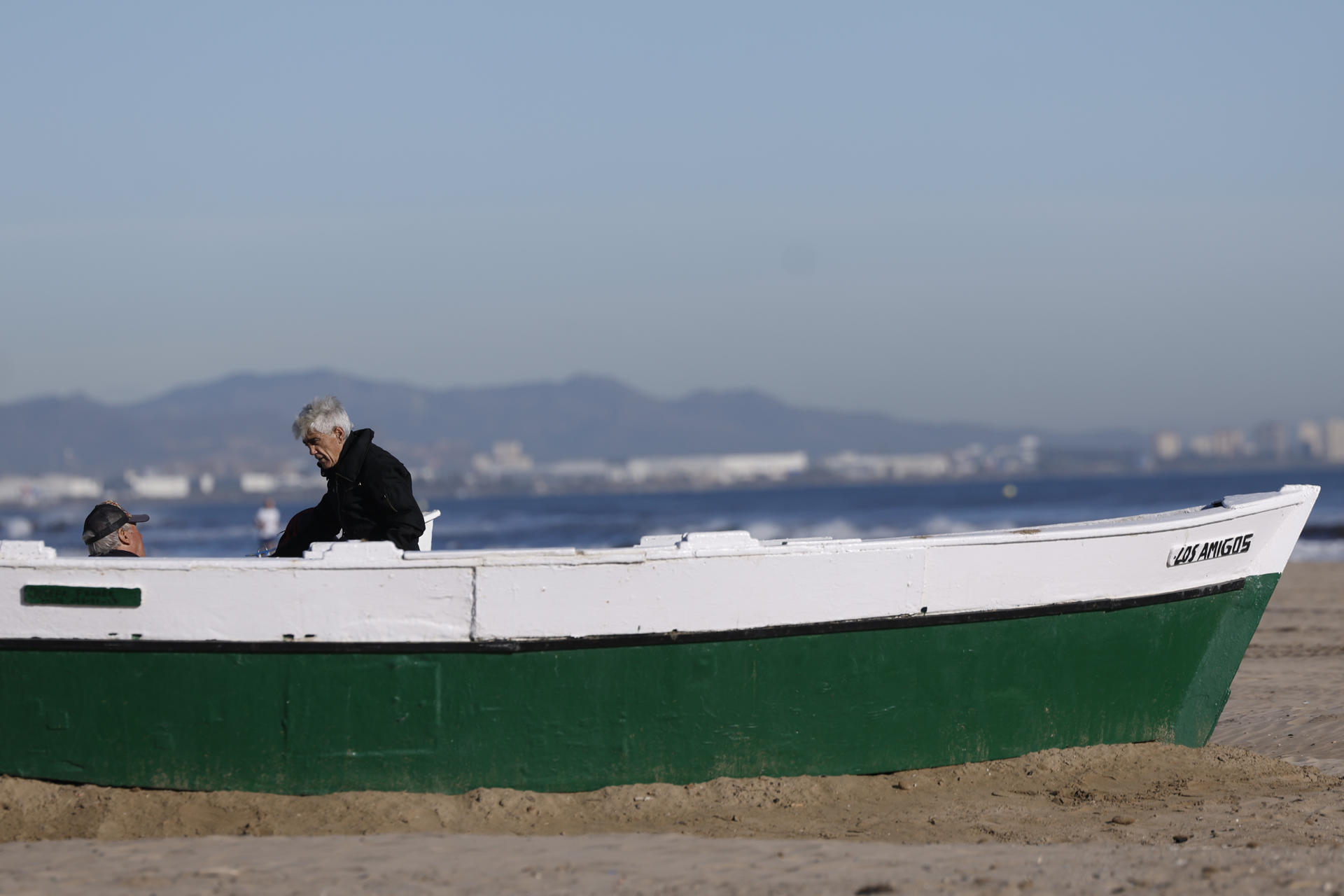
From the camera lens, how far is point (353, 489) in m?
5.49

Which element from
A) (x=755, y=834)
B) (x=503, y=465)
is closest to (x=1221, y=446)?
(x=503, y=465)

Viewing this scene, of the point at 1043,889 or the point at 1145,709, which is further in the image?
the point at 1145,709

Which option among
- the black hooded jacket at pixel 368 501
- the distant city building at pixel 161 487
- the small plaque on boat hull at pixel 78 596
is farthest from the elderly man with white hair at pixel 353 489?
the distant city building at pixel 161 487

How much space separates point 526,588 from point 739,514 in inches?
2661

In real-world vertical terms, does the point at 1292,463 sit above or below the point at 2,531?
above

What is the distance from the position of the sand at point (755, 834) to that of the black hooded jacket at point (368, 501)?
1.07m

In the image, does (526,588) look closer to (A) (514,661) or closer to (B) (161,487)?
(A) (514,661)

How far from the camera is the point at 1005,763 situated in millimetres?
5863

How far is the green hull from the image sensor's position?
5129mm

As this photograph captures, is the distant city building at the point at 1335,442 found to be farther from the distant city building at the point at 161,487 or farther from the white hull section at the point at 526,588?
the white hull section at the point at 526,588

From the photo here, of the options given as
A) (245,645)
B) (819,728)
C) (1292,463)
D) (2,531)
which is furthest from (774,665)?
(1292,463)

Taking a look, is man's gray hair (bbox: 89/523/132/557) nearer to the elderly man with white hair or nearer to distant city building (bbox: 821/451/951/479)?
the elderly man with white hair

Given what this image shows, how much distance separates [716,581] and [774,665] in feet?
1.46

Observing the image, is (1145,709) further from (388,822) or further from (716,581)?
(388,822)
